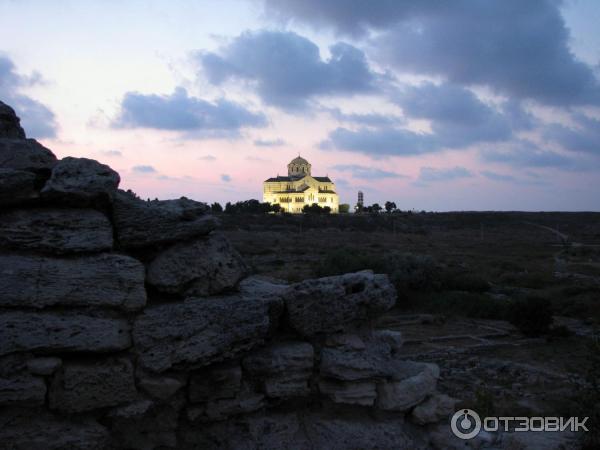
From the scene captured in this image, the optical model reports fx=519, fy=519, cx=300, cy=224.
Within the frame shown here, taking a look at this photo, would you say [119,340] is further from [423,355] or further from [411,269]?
[411,269]

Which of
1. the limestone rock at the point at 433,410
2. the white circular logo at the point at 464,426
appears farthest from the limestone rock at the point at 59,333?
the white circular logo at the point at 464,426

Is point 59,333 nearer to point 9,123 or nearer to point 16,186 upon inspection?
point 16,186

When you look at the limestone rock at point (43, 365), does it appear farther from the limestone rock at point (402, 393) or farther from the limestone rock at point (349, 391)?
the limestone rock at point (402, 393)

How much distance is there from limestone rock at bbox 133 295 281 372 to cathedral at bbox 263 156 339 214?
107266 millimetres

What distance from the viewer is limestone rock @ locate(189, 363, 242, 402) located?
5.14m

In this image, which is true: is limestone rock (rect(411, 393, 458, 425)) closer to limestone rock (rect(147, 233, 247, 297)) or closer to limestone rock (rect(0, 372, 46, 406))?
limestone rock (rect(147, 233, 247, 297))

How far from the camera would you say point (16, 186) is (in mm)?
4793

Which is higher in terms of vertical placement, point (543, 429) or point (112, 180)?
point (112, 180)

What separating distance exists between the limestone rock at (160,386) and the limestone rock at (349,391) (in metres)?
1.57

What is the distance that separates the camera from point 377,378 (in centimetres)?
565

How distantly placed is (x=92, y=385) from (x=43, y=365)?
1.49 feet

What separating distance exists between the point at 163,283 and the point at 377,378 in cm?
250

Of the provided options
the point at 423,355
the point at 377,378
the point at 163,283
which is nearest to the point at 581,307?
the point at 423,355

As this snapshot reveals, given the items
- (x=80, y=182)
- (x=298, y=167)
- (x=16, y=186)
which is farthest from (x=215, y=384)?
(x=298, y=167)
